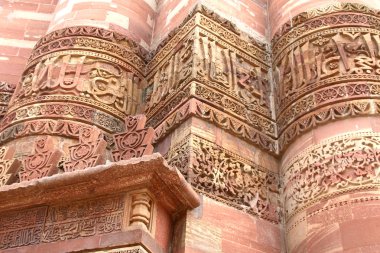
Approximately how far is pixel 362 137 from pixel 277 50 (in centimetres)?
200

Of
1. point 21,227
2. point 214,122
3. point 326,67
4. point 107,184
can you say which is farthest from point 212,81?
point 21,227

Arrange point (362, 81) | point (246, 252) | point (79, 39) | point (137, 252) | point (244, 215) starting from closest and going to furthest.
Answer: point (137, 252) < point (246, 252) < point (244, 215) < point (362, 81) < point (79, 39)

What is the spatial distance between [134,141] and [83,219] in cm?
74

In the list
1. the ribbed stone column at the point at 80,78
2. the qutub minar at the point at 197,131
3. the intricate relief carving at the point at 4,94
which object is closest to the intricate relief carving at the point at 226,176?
the qutub minar at the point at 197,131

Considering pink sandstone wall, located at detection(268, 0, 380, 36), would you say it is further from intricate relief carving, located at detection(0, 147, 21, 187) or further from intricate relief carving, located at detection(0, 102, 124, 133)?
intricate relief carving, located at detection(0, 147, 21, 187)

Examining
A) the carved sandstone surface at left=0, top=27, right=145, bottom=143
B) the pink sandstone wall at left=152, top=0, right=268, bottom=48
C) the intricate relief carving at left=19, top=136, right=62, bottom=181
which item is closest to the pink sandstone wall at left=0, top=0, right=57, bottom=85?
the carved sandstone surface at left=0, top=27, right=145, bottom=143

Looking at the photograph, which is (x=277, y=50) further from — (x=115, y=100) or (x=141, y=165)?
(x=141, y=165)

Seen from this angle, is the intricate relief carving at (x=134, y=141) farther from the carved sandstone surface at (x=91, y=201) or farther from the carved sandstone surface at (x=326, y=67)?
the carved sandstone surface at (x=326, y=67)

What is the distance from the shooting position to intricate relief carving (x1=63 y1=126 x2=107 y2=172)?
13.5 ft

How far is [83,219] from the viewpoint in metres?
3.86

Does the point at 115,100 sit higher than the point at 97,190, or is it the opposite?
the point at 115,100

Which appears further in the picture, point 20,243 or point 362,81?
point 362,81

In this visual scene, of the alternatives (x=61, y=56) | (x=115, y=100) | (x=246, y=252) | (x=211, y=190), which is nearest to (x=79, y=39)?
(x=61, y=56)

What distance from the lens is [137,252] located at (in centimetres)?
349
